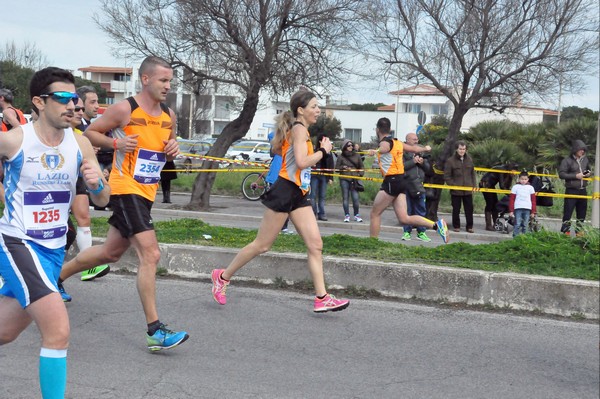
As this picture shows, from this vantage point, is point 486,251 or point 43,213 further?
point 486,251

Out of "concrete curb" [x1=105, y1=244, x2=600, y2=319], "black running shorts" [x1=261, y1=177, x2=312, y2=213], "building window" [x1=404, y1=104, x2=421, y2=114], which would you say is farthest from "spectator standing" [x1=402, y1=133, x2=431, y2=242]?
"building window" [x1=404, y1=104, x2=421, y2=114]

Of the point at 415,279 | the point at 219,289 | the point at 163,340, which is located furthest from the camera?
the point at 415,279

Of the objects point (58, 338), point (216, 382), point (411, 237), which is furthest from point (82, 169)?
point (411, 237)

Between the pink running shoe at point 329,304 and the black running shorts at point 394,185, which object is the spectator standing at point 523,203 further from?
the pink running shoe at point 329,304

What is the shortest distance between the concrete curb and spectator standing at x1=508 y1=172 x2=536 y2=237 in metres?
7.66

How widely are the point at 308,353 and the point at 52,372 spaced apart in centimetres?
222

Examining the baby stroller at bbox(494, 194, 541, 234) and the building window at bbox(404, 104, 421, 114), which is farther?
the building window at bbox(404, 104, 421, 114)

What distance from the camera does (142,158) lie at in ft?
19.4

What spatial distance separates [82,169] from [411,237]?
37.9 ft

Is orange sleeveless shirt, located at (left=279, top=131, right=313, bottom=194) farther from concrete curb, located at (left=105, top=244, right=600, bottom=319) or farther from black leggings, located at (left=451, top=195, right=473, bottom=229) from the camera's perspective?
black leggings, located at (left=451, top=195, right=473, bottom=229)

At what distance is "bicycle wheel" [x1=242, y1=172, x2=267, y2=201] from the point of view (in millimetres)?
23109

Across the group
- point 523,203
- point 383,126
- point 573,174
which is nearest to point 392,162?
point 383,126

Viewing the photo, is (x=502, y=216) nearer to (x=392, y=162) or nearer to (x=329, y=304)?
(x=392, y=162)

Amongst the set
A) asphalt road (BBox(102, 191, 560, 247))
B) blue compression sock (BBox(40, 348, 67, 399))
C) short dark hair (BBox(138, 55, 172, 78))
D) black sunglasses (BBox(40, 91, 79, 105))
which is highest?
short dark hair (BBox(138, 55, 172, 78))
